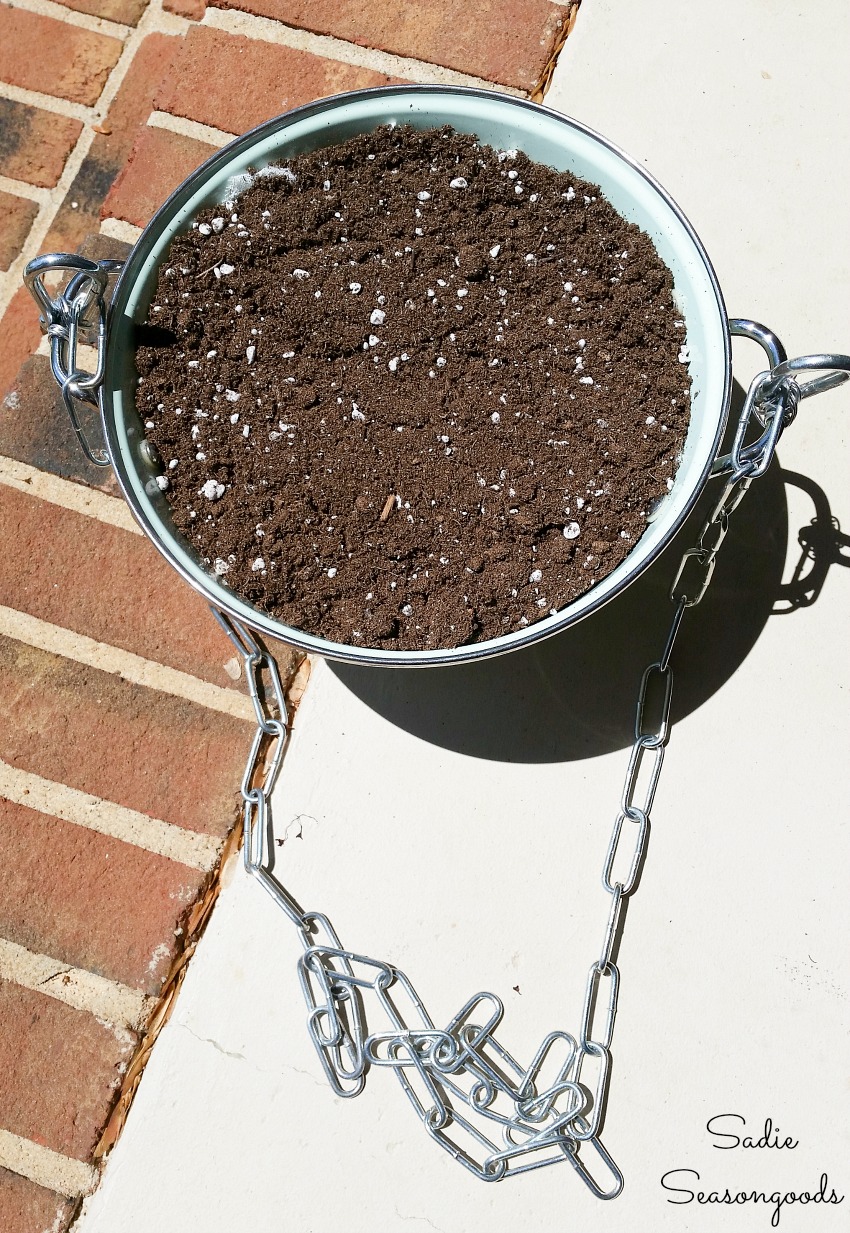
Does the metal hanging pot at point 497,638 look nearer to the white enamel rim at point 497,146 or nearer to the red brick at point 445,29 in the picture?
the white enamel rim at point 497,146

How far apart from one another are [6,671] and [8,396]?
23 cm

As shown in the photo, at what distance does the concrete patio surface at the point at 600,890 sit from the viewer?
684 mm

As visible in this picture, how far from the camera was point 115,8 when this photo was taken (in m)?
0.89

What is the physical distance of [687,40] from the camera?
2.75 ft

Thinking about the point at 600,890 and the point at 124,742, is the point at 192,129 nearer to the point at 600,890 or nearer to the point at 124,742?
the point at 124,742

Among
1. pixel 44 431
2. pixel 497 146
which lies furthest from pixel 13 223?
pixel 497 146

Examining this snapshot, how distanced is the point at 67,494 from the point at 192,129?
34cm

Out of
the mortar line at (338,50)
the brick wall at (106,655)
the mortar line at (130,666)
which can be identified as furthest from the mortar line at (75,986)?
the mortar line at (338,50)

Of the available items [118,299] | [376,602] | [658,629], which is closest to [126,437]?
[118,299]

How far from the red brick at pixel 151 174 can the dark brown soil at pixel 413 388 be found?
19 cm

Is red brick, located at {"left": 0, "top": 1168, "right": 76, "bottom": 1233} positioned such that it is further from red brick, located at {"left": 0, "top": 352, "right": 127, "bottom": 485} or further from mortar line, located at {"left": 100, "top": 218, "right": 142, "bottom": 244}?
mortar line, located at {"left": 100, "top": 218, "right": 142, "bottom": 244}

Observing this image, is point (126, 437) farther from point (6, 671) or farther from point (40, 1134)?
Result: point (40, 1134)

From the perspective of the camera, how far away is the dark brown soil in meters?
0.62

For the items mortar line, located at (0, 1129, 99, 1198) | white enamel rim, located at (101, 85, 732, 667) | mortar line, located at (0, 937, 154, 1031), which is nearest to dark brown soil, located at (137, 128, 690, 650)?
white enamel rim, located at (101, 85, 732, 667)
